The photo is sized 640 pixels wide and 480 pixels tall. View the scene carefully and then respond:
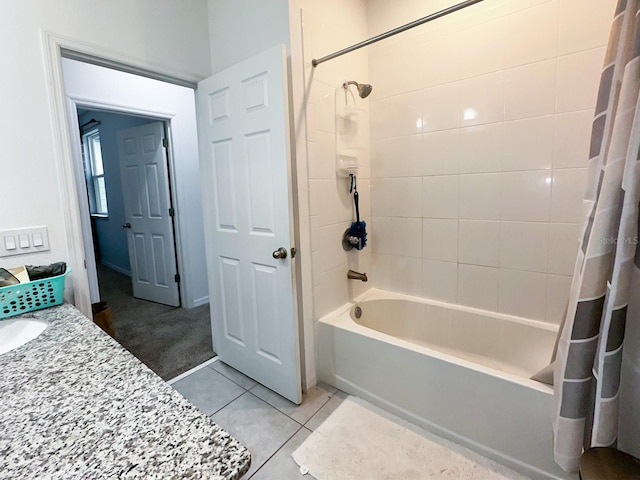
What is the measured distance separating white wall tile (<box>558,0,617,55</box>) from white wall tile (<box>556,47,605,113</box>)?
0.04 meters

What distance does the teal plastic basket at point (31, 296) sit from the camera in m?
1.13

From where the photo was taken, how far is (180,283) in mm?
3287

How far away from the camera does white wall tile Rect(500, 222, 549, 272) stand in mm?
1727

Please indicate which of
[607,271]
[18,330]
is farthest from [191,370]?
[607,271]

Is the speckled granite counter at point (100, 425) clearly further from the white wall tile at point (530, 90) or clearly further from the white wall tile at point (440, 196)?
the white wall tile at point (530, 90)

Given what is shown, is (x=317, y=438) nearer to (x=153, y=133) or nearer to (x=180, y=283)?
(x=180, y=283)

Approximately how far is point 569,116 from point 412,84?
887 millimetres

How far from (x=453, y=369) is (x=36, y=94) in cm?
221

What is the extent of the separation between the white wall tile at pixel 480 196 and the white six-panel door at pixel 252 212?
1.10 metres

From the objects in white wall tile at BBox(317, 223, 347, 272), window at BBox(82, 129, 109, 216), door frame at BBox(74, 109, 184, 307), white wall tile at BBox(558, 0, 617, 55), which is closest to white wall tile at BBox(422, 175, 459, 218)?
white wall tile at BBox(317, 223, 347, 272)

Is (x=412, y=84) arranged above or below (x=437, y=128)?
above

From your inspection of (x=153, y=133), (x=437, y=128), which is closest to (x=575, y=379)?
(x=437, y=128)

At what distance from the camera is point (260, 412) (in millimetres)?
1762

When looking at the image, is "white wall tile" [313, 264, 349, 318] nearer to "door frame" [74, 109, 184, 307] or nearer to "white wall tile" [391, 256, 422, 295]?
"white wall tile" [391, 256, 422, 295]
